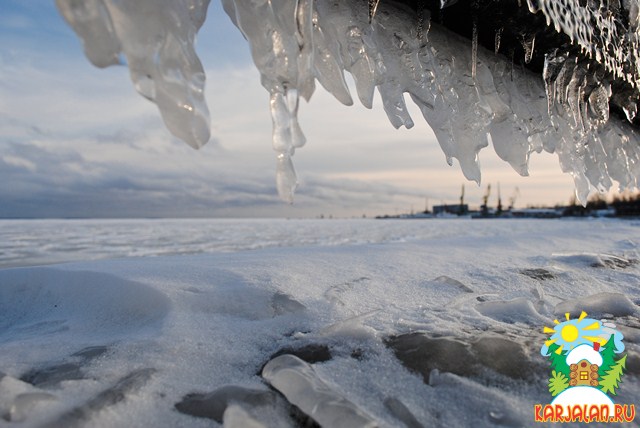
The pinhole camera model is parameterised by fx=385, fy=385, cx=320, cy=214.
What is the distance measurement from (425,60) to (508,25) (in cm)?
43

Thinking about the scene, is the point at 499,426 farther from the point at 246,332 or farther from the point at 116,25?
the point at 116,25

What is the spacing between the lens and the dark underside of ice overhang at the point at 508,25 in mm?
1634

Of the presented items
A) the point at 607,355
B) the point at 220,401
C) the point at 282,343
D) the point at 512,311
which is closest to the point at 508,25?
the point at 512,311

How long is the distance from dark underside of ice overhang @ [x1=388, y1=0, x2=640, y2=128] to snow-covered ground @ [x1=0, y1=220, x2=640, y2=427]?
122 centimetres

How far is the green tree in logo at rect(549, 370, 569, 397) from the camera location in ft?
3.26

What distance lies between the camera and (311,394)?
0.93 m

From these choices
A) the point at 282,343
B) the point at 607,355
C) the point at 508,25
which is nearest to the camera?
the point at 607,355

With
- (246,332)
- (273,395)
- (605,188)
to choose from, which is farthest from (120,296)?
(605,188)

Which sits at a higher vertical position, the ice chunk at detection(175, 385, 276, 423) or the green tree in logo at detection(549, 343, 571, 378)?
the green tree in logo at detection(549, 343, 571, 378)

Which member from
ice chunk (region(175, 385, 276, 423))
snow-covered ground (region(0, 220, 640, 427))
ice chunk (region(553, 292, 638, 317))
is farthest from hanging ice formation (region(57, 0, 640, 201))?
ice chunk (region(553, 292, 638, 317))

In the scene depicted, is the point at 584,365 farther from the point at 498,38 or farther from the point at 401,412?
the point at 498,38

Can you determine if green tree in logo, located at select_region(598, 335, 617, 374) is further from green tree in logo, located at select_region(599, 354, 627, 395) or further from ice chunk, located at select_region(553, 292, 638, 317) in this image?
ice chunk, located at select_region(553, 292, 638, 317)

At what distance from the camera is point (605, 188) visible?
3639 millimetres
